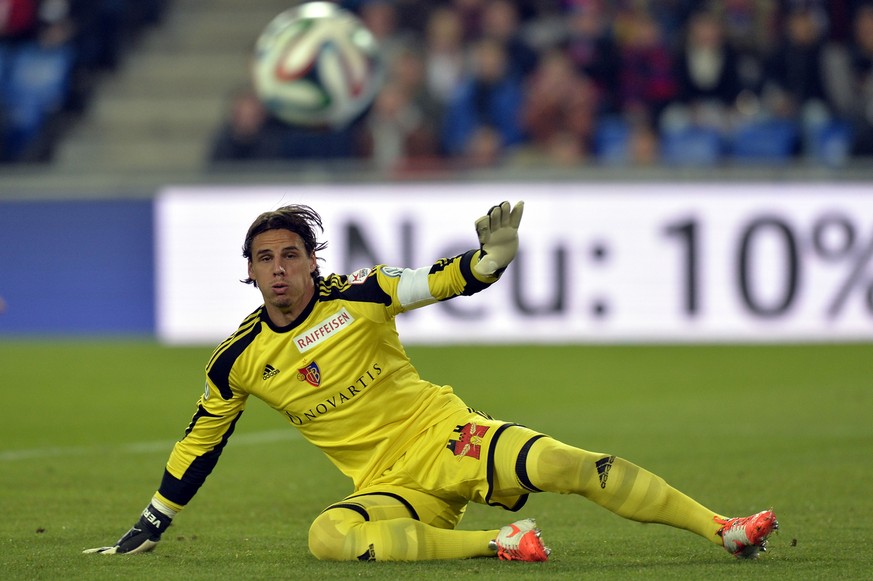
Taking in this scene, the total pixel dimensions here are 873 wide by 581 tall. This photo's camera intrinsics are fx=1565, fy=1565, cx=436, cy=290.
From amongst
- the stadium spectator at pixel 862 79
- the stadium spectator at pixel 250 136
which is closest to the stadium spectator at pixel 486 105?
the stadium spectator at pixel 250 136

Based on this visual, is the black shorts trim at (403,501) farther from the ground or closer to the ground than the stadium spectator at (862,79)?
closer to the ground

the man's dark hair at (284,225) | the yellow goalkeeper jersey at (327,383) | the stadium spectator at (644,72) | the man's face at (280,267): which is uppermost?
the stadium spectator at (644,72)

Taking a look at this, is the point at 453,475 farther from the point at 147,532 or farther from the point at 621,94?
the point at 621,94

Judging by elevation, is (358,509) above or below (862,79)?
below

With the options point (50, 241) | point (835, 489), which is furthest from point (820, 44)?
point (835, 489)

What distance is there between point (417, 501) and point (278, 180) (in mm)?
11027

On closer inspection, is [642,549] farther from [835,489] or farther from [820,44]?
[820,44]

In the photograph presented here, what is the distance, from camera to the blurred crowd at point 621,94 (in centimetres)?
1736

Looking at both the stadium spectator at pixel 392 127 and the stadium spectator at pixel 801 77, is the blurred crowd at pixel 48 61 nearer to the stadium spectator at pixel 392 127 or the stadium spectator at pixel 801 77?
the stadium spectator at pixel 392 127

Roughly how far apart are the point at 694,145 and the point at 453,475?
11808 millimetres

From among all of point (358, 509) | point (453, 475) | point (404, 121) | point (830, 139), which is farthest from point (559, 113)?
point (358, 509)

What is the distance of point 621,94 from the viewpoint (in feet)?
59.2

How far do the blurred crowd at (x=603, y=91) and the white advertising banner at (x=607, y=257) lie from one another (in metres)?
0.52

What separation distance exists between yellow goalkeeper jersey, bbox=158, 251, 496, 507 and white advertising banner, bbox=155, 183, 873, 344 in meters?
9.37
